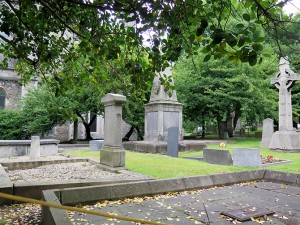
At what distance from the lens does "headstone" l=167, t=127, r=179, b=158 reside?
12.8m

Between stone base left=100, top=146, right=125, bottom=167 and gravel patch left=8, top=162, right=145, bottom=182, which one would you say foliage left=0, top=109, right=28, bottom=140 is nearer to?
gravel patch left=8, top=162, right=145, bottom=182

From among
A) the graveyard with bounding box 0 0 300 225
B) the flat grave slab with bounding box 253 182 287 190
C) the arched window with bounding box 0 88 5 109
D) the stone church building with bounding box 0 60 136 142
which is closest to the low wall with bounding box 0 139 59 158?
the graveyard with bounding box 0 0 300 225

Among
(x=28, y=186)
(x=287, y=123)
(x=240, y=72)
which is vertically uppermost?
(x=240, y=72)

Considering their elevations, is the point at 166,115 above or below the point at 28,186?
above

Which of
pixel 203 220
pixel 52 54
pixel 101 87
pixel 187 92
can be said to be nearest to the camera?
pixel 203 220

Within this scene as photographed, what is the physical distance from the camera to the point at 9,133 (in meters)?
23.9

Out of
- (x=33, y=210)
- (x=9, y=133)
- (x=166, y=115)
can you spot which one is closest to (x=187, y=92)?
(x=166, y=115)

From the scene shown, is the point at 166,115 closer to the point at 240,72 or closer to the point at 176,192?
the point at 176,192

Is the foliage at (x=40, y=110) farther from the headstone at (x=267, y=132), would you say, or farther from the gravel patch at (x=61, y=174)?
the headstone at (x=267, y=132)

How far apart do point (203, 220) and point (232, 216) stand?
1.68 ft

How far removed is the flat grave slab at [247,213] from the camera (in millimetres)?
4730

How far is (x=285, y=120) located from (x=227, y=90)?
30.0ft

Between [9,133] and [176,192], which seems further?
[9,133]

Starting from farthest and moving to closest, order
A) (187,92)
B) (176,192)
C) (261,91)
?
(187,92)
(261,91)
(176,192)
